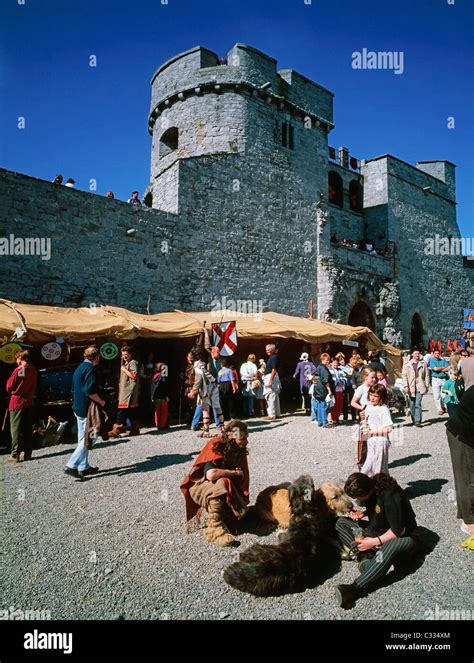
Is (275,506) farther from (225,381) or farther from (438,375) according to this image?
(438,375)

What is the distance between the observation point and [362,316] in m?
19.7

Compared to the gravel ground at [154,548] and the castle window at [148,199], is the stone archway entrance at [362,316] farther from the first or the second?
the gravel ground at [154,548]

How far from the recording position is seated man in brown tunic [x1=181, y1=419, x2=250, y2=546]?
371 cm

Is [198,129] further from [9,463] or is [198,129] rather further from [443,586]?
[443,586]

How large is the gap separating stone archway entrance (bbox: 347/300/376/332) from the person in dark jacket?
1615 cm

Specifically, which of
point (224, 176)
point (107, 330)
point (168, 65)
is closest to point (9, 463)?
point (107, 330)

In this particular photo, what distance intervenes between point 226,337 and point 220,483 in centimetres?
565

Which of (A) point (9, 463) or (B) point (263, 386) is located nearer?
(A) point (9, 463)

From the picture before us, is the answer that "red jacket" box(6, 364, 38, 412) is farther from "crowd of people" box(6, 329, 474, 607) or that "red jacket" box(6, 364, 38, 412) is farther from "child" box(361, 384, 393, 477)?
"child" box(361, 384, 393, 477)

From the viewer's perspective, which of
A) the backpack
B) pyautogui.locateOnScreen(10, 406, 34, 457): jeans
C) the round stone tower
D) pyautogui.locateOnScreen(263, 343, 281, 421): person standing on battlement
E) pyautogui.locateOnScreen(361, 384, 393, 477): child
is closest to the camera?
pyautogui.locateOnScreen(361, 384, 393, 477): child

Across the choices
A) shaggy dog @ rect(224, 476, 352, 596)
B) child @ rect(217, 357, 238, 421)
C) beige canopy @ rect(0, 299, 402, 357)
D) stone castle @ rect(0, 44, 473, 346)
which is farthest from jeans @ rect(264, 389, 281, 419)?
shaggy dog @ rect(224, 476, 352, 596)

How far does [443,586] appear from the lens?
2.92m

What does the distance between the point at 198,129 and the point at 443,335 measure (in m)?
18.7
